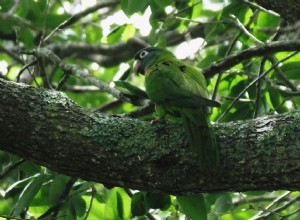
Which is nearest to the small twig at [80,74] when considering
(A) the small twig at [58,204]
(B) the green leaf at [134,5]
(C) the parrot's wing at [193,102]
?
(B) the green leaf at [134,5]

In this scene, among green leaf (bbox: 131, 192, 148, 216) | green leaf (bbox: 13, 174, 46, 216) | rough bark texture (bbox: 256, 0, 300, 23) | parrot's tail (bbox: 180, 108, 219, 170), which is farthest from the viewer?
green leaf (bbox: 131, 192, 148, 216)

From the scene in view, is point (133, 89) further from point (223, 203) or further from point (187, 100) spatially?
point (223, 203)

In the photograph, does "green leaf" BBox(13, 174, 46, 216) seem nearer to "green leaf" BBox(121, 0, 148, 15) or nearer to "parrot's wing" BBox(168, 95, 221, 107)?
"parrot's wing" BBox(168, 95, 221, 107)

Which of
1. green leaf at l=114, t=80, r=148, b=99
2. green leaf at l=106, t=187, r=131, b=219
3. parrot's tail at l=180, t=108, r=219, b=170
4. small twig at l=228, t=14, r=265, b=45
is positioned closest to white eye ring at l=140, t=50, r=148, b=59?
small twig at l=228, t=14, r=265, b=45

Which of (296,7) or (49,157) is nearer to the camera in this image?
(49,157)

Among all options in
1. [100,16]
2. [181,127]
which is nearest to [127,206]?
[181,127]

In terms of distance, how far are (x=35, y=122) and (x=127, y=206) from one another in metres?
1.12

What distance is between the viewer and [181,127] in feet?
10.1

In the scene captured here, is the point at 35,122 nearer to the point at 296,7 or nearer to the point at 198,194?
the point at 198,194

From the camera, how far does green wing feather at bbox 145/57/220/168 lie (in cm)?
282

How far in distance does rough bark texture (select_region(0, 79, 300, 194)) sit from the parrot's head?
125 centimetres

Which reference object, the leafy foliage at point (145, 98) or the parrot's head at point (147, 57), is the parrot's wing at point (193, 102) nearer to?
the leafy foliage at point (145, 98)

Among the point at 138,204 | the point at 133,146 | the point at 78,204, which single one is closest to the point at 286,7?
Result: the point at 133,146

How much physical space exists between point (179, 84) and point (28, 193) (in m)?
1.09
